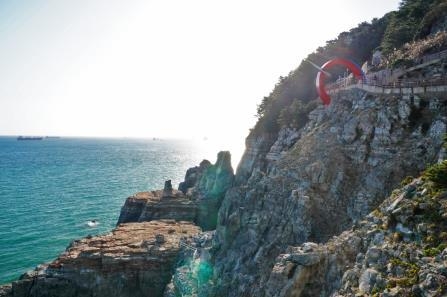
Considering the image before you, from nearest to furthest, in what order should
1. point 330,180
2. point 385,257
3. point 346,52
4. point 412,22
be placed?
1. point 385,257
2. point 330,180
3. point 412,22
4. point 346,52

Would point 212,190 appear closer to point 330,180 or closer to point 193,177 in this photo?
point 193,177

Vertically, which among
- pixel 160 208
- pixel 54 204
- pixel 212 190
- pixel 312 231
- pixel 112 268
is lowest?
pixel 54 204

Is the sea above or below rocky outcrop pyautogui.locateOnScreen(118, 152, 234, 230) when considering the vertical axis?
below

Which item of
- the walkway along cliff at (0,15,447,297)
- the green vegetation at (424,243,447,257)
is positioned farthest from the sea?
the green vegetation at (424,243,447,257)

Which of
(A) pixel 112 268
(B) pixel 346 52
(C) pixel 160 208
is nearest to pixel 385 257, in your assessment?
(A) pixel 112 268

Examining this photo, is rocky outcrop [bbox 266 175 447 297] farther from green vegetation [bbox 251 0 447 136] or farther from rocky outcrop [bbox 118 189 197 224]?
rocky outcrop [bbox 118 189 197 224]

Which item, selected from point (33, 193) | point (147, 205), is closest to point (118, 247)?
point (147, 205)

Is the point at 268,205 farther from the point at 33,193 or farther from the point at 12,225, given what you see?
the point at 33,193

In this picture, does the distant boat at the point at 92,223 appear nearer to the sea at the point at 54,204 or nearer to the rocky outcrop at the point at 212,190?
the sea at the point at 54,204
